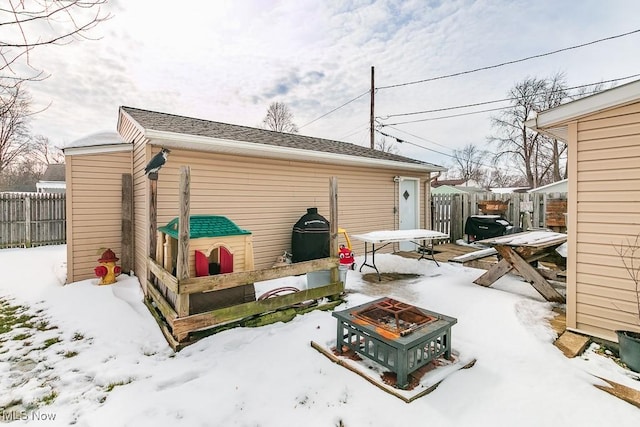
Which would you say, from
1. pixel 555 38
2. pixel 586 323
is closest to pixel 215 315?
pixel 586 323

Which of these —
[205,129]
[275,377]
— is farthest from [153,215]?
[275,377]

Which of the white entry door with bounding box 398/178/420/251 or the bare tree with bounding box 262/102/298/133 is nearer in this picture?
the white entry door with bounding box 398/178/420/251

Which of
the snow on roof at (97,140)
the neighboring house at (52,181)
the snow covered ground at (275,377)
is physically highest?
the neighboring house at (52,181)

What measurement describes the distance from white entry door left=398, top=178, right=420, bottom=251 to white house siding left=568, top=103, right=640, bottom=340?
5.71m

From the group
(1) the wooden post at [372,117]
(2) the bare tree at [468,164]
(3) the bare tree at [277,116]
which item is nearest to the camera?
(1) the wooden post at [372,117]

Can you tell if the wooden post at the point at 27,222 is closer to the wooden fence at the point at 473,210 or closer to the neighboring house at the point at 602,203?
Result: the neighboring house at the point at 602,203

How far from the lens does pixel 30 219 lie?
9109 mm

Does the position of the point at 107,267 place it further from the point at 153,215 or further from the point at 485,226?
the point at 485,226

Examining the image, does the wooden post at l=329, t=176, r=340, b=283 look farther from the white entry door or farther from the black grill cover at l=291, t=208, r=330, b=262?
the white entry door

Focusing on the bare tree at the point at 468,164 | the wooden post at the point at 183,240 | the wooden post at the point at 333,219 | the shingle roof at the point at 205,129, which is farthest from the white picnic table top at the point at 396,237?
the bare tree at the point at 468,164

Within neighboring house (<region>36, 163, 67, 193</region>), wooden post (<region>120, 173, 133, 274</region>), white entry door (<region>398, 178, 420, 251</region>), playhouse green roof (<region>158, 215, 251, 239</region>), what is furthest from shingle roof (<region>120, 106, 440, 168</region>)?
neighboring house (<region>36, 163, 67, 193</region>)

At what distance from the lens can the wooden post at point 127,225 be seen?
18.7ft

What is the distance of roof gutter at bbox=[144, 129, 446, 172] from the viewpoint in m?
4.60

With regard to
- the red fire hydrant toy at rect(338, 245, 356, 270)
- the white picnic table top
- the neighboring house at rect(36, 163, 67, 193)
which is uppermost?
the neighboring house at rect(36, 163, 67, 193)
